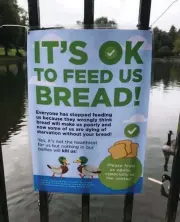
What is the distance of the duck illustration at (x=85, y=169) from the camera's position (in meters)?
2.95

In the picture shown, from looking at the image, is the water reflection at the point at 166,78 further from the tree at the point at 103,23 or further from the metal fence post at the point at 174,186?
the tree at the point at 103,23

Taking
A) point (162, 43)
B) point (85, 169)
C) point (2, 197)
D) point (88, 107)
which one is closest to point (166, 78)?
point (162, 43)

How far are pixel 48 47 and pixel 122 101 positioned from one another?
2.95ft

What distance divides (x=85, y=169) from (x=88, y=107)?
0.73m

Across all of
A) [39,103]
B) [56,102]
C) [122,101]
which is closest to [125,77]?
[122,101]

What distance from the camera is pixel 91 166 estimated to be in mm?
2979

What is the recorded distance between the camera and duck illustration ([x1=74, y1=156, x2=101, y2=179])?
9.68ft

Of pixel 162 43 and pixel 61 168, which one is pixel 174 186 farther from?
pixel 162 43

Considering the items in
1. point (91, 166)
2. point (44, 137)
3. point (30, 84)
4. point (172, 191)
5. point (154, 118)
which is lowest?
point (154, 118)

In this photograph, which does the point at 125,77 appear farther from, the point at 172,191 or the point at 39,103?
the point at 172,191

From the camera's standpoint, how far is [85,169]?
2.98 m

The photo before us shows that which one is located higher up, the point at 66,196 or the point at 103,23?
the point at 103,23

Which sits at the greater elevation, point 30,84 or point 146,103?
point 30,84

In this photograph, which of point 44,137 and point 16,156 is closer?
point 44,137
